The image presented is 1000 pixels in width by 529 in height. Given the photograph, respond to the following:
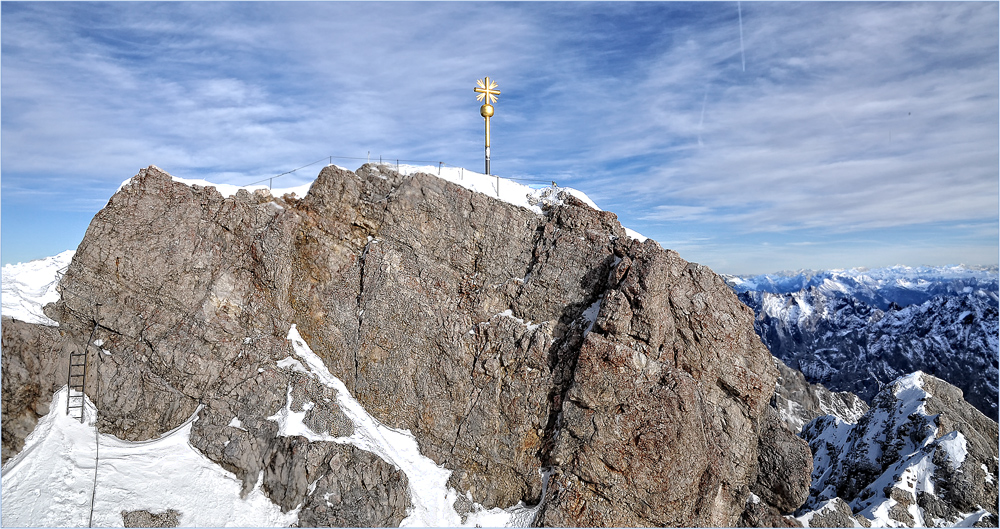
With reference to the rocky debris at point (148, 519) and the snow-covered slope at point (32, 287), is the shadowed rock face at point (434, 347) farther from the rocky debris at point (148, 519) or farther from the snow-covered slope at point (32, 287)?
the rocky debris at point (148, 519)

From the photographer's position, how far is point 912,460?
4094 cm

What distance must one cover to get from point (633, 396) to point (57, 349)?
28.3 meters

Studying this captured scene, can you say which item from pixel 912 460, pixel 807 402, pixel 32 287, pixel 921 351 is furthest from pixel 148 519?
pixel 921 351

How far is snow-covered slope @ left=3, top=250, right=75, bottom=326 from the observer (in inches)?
926

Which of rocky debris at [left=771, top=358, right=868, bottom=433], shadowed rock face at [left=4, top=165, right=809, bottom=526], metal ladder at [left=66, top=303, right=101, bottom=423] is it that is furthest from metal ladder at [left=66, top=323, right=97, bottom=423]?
rocky debris at [left=771, top=358, right=868, bottom=433]

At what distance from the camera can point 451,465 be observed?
2552cm

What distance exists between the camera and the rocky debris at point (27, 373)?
71.2ft

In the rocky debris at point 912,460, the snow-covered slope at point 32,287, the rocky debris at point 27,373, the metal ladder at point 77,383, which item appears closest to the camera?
the rocky debris at point 27,373

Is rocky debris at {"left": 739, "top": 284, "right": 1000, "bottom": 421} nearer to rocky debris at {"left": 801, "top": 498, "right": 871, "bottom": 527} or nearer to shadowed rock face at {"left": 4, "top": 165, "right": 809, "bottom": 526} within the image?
rocky debris at {"left": 801, "top": 498, "right": 871, "bottom": 527}

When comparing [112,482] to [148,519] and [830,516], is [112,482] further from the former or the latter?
[830,516]

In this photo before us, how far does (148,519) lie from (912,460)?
54.2 metres

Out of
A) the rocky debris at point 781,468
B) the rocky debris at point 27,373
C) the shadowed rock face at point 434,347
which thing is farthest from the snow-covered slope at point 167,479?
the rocky debris at point 781,468

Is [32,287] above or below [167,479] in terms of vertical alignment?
above

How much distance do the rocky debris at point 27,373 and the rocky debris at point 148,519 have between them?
6.31m
